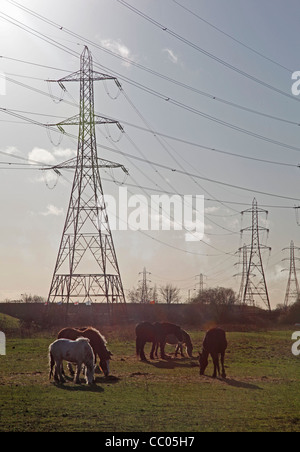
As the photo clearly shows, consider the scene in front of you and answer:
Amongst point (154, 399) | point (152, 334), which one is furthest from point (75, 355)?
point (152, 334)

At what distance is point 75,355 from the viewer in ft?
77.1

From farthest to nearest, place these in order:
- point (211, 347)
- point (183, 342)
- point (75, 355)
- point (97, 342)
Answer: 1. point (183, 342)
2. point (211, 347)
3. point (97, 342)
4. point (75, 355)

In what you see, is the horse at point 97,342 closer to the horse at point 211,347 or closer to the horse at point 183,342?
the horse at point 211,347

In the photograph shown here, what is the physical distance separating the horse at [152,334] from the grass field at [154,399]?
1091mm

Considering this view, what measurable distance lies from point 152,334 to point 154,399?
50.7ft

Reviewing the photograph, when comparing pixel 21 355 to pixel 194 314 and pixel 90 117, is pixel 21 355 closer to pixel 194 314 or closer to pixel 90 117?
pixel 90 117

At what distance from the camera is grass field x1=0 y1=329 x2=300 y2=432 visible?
15.5 meters

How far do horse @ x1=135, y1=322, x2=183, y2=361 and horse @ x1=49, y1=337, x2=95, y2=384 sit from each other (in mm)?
10698

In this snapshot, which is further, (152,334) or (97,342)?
(152,334)

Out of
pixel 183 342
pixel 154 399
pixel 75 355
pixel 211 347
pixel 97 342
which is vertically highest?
pixel 97 342

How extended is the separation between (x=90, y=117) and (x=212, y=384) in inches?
1399

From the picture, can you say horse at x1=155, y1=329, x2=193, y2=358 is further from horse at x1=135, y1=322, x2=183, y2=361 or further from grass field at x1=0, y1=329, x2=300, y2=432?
grass field at x1=0, y1=329, x2=300, y2=432

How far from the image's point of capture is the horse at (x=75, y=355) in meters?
23.4

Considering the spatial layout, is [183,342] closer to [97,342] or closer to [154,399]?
[97,342]
